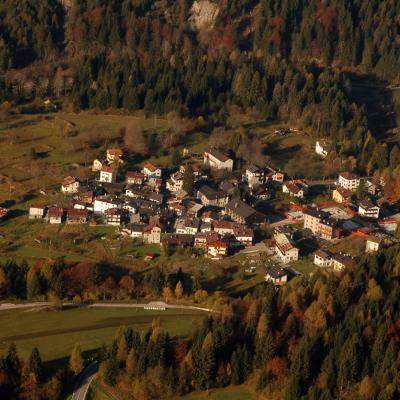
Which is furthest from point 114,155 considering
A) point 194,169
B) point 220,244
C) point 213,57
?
point 213,57

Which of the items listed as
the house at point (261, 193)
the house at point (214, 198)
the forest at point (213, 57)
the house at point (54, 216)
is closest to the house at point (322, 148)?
the forest at point (213, 57)

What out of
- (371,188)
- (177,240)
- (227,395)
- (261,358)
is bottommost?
(177,240)

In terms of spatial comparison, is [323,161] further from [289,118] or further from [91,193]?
[91,193]

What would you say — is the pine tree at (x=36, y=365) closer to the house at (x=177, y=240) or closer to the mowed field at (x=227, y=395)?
the mowed field at (x=227, y=395)

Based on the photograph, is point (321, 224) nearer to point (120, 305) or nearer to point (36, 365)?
point (120, 305)

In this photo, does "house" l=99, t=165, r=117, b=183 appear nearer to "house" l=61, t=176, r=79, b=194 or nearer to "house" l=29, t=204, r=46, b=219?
"house" l=61, t=176, r=79, b=194

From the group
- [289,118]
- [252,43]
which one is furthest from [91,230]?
[252,43]
